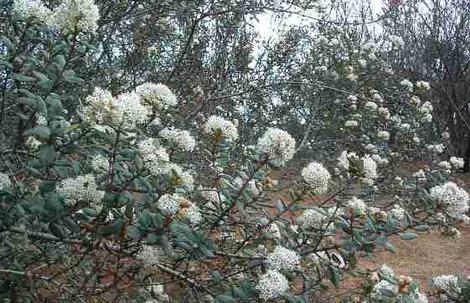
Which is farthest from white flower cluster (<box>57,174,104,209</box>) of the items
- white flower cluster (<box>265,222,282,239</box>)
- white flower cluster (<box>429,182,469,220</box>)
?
white flower cluster (<box>429,182,469,220</box>)

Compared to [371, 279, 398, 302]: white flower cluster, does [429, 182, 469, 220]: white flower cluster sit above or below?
above

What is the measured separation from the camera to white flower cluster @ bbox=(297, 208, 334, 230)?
226 centimetres

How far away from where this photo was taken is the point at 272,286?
196 centimetres

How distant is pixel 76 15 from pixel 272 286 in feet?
3.29

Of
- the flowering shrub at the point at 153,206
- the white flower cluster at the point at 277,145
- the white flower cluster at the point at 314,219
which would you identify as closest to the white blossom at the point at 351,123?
the flowering shrub at the point at 153,206

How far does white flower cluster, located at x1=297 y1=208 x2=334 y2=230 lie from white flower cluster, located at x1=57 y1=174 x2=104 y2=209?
28.4 inches

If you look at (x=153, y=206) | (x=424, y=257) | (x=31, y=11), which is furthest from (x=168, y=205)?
(x=424, y=257)

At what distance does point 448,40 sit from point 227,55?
7.34 metres

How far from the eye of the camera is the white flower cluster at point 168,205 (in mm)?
1958

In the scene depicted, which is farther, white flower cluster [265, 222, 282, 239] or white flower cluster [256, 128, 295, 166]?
white flower cluster [265, 222, 282, 239]

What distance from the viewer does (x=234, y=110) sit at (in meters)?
5.79

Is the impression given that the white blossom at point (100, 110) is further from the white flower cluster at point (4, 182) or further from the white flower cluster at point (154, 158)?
the white flower cluster at point (4, 182)

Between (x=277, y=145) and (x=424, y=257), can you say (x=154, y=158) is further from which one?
(x=424, y=257)

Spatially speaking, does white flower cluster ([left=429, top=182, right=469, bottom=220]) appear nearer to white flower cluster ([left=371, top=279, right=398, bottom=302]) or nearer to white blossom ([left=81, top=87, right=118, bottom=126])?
white flower cluster ([left=371, top=279, right=398, bottom=302])
